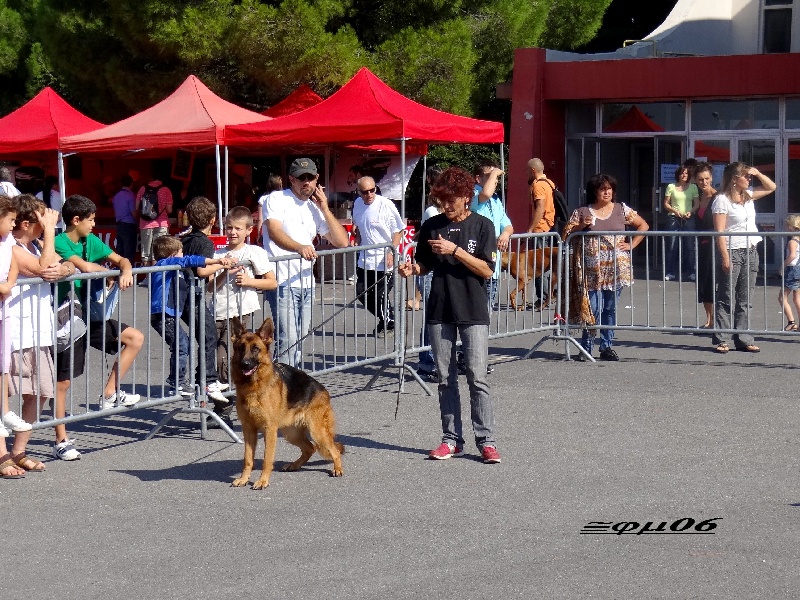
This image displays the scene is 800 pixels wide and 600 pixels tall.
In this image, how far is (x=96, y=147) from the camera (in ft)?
61.3

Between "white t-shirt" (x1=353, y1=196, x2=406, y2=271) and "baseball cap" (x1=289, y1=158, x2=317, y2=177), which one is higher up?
"baseball cap" (x1=289, y1=158, x2=317, y2=177)

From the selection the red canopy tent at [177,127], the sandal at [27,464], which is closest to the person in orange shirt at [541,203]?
the red canopy tent at [177,127]

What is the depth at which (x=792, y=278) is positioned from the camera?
12.2 meters

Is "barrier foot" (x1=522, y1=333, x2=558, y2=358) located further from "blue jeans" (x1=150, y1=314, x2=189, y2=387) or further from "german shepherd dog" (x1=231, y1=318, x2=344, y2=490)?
"german shepherd dog" (x1=231, y1=318, x2=344, y2=490)

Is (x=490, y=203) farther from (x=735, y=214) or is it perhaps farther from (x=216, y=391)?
(x=216, y=391)

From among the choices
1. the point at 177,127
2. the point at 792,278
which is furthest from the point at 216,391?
the point at 177,127

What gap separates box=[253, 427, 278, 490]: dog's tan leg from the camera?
683 cm

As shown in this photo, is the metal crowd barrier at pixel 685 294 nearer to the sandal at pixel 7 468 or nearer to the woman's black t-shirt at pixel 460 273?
the woman's black t-shirt at pixel 460 273

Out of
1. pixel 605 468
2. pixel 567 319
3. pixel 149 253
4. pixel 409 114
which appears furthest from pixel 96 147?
pixel 605 468

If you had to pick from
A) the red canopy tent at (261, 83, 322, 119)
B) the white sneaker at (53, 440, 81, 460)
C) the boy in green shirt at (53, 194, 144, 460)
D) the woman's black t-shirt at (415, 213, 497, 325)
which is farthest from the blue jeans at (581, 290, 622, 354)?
the red canopy tent at (261, 83, 322, 119)

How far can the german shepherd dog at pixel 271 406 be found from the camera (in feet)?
22.5

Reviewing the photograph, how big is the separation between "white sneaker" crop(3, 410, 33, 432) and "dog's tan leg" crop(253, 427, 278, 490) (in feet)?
4.68

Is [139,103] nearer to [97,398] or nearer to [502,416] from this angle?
[97,398]

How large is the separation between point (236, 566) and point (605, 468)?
265cm
